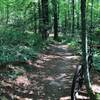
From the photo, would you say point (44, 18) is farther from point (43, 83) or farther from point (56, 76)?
point (43, 83)

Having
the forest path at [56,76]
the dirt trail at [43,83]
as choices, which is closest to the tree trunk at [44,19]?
the forest path at [56,76]

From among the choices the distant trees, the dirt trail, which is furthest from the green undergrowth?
the distant trees

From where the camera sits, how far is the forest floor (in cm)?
888

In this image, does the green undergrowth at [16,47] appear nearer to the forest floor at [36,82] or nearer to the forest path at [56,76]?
the forest floor at [36,82]

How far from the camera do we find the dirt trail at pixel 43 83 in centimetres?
899

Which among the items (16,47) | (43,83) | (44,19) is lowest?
(43,83)

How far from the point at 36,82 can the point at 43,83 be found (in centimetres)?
31

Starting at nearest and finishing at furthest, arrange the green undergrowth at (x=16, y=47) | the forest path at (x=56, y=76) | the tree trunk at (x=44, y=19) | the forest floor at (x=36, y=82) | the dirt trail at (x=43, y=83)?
the forest floor at (x=36, y=82), the dirt trail at (x=43, y=83), the forest path at (x=56, y=76), the green undergrowth at (x=16, y=47), the tree trunk at (x=44, y=19)

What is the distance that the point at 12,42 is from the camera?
14.2 meters

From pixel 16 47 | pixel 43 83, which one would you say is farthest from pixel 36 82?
pixel 16 47

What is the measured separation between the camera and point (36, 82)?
34.3 ft

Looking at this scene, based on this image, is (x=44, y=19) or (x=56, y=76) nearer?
(x=56, y=76)

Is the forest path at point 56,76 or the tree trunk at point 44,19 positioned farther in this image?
the tree trunk at point 44,19

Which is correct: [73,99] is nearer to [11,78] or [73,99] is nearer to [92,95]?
[92,95]
